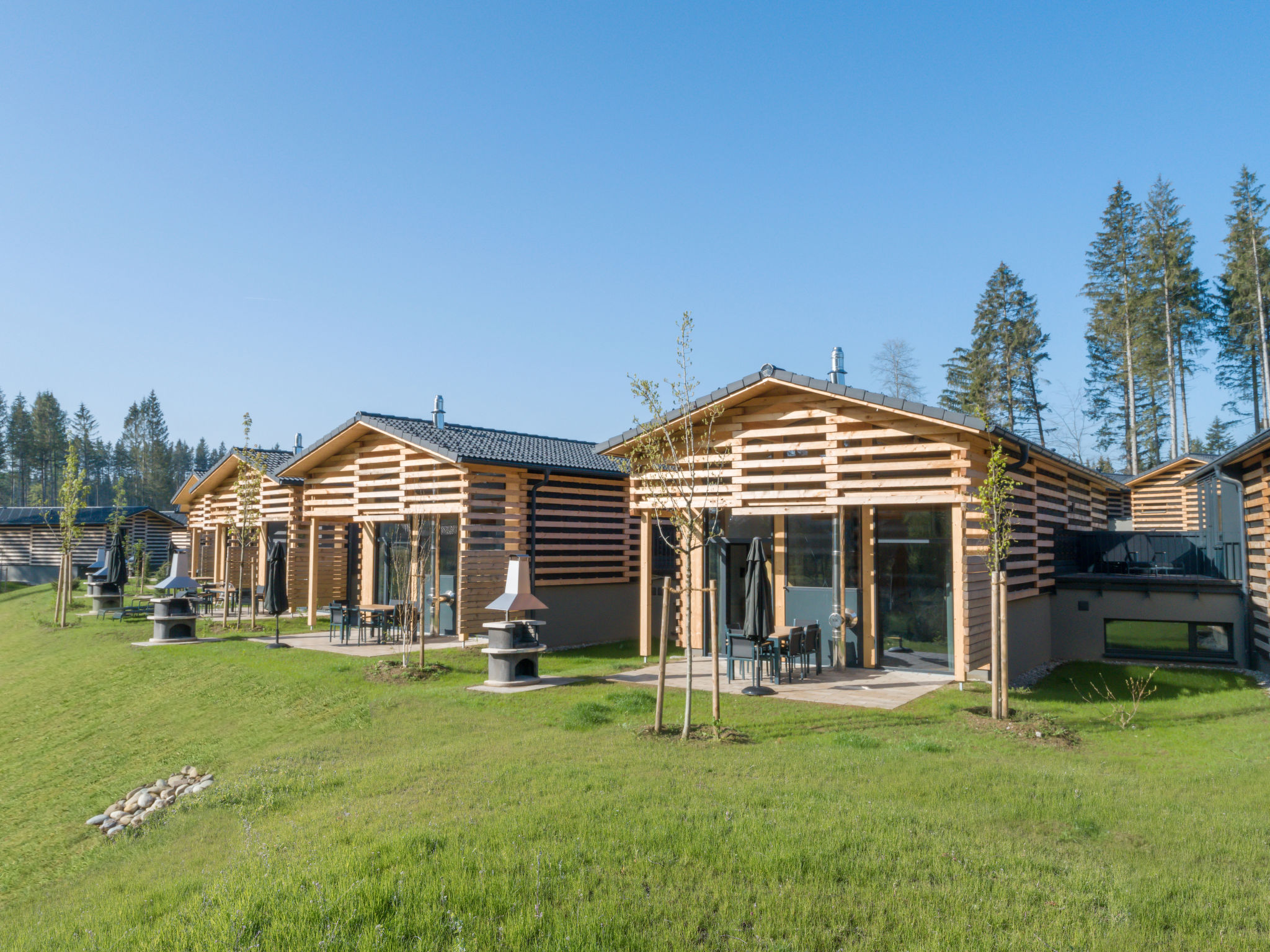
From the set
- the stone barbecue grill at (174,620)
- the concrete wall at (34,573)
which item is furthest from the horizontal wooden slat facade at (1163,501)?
the concrete wall at (34,573)

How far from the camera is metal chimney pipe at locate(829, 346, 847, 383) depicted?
1345 cm

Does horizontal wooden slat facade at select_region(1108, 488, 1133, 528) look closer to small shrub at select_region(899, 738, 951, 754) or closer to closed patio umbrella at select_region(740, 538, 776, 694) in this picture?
closed patio umbrella at select_region(740, 538, 776, 694)

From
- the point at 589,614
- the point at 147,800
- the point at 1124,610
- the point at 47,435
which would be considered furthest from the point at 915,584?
the point at 47,435

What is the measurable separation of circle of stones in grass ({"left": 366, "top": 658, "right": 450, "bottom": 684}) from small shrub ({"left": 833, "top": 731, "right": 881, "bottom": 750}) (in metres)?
7.48

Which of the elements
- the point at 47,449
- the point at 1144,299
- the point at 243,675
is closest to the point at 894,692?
the point at 243,675

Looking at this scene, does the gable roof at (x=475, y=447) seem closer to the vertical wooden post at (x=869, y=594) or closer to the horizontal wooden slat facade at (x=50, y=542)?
the vertical wooden post at (x=869, y=594)

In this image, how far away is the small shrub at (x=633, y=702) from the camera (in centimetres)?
1056

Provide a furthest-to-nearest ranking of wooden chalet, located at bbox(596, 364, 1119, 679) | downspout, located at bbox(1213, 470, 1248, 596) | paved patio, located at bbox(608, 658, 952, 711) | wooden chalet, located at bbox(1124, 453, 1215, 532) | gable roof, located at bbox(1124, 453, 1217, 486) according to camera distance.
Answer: wooden chalet, located at bbox(1124, 453, 1215, 532), gable roof, located at bbox(1124, 453, 1217, 486), downspout, located at bbox(1213, 470, 1248, 596), wooden chalet, located at bbox(596, 364, 1119, 679), paved patio, located at bbox(608, 658, 952, 711)

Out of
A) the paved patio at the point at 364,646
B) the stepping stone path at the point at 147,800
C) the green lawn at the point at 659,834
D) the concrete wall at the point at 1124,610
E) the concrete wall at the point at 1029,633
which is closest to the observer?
the green lawn at the point at 659,834

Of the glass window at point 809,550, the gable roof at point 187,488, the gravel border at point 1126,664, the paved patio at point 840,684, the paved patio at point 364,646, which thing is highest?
the gable roof at point 187,488

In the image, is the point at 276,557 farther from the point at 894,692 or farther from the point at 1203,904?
the point at 1203,904

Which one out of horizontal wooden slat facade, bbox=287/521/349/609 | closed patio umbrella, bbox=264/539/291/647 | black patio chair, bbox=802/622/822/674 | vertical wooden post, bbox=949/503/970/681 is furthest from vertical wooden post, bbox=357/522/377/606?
vertical wooden post, bbox=949/503/970/681

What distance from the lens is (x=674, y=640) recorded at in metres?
17.2

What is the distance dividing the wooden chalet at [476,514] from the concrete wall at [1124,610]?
9.28m
